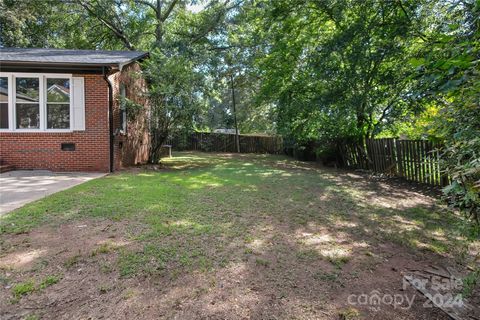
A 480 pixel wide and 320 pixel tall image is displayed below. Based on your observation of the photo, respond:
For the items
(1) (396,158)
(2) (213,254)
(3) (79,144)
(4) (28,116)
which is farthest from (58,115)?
(1) (396,158)

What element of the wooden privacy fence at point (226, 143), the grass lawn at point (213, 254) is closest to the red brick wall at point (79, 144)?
the grass lawn at point (213, 254)

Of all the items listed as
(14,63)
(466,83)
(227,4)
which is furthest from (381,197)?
(227,4)

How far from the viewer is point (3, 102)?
8586 millimetres

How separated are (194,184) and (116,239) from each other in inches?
154

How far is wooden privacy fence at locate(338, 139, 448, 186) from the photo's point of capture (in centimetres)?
755

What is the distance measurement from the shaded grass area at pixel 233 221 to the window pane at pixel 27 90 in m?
3.82

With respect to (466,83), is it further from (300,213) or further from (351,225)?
(300,213)

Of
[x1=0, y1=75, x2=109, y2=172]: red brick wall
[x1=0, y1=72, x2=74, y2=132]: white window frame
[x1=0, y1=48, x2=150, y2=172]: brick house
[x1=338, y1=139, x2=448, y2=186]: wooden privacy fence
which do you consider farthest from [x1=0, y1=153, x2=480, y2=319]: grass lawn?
[x1=0, y1=72, x2=74, y2=132]: white window frame

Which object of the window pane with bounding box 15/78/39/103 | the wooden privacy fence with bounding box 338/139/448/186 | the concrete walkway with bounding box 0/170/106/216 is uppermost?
the window pane with bounding box 15/78/39/103

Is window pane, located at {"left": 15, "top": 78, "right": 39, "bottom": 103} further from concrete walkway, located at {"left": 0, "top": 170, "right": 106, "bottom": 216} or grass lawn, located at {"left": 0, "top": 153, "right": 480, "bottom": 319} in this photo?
grass lawn, located at {"left": 0, "top": 153, "right": 480, "bottom": 319}

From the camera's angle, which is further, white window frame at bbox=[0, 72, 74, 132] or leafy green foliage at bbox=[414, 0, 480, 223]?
white window frame at bbox=[0, 72, 74, 132]

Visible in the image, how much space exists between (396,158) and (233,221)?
6.66 m

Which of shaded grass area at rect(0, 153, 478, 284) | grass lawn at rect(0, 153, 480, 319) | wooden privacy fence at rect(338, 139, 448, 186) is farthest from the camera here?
wooden privacy fence at rect(338, 139, 448, 186)

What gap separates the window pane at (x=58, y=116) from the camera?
28.7 ft
